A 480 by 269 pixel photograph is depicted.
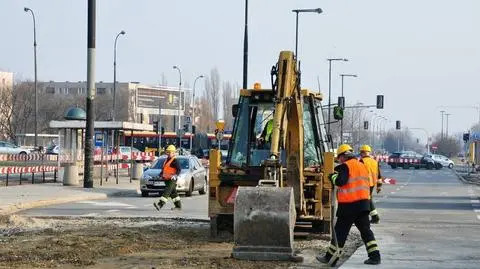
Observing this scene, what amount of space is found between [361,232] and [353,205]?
416 mm

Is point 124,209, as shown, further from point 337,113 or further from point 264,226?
point 264,226

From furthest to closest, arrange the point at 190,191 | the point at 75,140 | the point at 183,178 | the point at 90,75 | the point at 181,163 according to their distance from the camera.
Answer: the point at 75,140, the point at 90,75, the point at 181,163, the point at 190,191, the point at 183,178

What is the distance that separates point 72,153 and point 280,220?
89.7 ft

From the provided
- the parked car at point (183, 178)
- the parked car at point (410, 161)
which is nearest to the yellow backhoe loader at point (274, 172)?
the parked car at point (183, 178)

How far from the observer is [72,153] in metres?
38.5

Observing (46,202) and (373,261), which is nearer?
(373,261)

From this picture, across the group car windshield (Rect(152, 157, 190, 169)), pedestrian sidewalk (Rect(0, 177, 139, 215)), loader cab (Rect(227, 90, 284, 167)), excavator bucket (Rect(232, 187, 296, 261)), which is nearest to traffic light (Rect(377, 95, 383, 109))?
pedestrian sidewalk (Rect(0, 177, 139, 215))

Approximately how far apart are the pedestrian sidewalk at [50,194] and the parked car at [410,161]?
164ft

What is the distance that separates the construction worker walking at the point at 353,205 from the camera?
12.5m

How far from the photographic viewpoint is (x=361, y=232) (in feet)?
41.3

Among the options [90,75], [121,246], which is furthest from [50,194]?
[121,246]

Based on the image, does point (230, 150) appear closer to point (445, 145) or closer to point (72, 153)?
point (72, 153)

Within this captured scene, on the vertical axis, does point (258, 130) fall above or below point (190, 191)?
above

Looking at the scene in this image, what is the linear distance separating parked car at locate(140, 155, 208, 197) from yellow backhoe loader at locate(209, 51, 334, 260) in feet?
46.0
